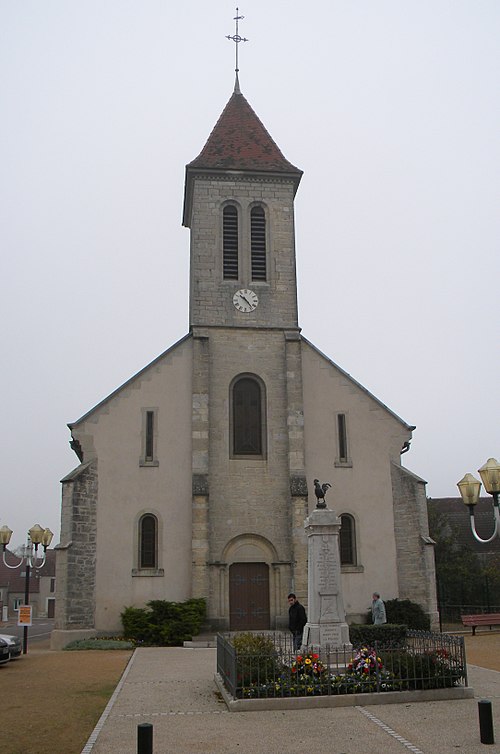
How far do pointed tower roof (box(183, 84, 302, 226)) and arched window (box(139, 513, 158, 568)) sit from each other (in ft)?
40.0

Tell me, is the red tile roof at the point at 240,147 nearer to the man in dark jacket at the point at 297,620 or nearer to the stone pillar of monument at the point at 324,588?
the stone pillar of monument at the point at 324,588

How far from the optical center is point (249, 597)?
23094 mm

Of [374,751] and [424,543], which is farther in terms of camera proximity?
[424,543]

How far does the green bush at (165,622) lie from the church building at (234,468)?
44cm

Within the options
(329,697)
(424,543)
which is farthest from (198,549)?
(329,697)

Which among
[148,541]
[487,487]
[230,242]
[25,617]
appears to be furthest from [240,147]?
[487,487]

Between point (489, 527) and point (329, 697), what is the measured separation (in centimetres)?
3238

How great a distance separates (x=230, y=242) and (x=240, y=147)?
426cm

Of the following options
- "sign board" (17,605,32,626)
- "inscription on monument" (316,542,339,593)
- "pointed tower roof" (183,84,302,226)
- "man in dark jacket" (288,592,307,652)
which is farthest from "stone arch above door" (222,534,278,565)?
"pointed tower roof" (183,84,302,226)

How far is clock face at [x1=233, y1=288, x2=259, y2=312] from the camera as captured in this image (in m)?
25.7

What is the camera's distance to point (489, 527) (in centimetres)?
4119

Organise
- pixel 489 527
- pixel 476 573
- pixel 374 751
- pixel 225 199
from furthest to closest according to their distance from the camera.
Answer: pixel 489 527 → pixel 476 573 → pixel 225 199 → pixel 374 751

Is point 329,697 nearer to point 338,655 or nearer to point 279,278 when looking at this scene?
point 338,655

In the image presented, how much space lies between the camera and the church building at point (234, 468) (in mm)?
22750
